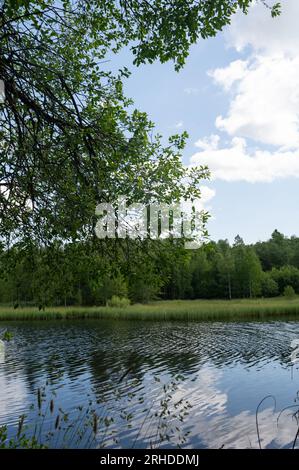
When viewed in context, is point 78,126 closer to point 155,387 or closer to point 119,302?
point 155,387

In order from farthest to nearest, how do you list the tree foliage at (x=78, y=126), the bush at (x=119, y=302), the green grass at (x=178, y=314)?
the bush at (x=119, y=302) < the green grass at (x=178, y=314) < the tree foliage at (x=78, y=126)

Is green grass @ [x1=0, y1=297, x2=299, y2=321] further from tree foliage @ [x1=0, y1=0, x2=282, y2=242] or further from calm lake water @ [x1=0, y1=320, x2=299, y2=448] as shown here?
tree foliage @ [x1=0, y1=0, x2=282, y2=242]

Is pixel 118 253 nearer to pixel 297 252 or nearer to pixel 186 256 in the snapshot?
pixel 186 256

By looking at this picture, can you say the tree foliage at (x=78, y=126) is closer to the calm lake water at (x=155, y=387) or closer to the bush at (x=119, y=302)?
the calm lake water at (x=155, y=387)

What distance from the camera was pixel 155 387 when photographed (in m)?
16.7

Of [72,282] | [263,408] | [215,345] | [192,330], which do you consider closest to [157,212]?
[72,282]

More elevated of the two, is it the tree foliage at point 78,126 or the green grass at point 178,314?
the tree foliage at point 78,126

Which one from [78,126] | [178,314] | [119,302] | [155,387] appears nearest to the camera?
[78,126]

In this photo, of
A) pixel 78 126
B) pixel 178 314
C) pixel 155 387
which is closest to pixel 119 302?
pixel 178 314

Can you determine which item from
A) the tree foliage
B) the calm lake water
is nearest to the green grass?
the calm lake water

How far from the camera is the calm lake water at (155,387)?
37.2 feet

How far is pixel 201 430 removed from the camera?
11812 mm

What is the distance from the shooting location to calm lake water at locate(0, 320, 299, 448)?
11.3 m

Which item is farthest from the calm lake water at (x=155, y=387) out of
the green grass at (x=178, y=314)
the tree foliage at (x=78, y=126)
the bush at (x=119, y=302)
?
the bush at (x=119, y=302)
